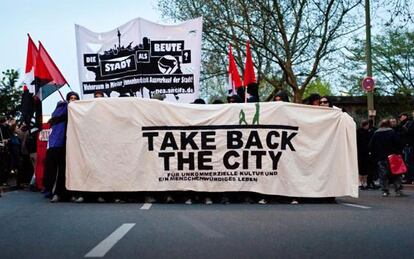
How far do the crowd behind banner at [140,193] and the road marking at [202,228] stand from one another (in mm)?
3078

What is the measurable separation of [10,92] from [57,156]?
10091 mm

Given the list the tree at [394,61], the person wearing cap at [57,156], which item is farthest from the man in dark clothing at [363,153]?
the tree at [394,61]

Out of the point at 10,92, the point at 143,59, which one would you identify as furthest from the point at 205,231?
the point at 10,92

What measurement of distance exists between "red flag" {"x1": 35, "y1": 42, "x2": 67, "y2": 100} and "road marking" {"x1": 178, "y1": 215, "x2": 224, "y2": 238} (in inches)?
247

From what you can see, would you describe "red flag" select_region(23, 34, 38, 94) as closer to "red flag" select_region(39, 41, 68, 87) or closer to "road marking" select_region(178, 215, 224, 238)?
"red flag" select_region(39, 41, 68, 87)

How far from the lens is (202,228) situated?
8453 millimetres

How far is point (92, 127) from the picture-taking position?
12734mm

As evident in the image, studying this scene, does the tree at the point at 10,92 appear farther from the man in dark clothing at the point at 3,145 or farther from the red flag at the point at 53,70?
the red flag at the point at 53,70

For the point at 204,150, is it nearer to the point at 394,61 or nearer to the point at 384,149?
the point at 384,149

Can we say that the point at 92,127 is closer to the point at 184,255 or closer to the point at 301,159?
the point at 301,159

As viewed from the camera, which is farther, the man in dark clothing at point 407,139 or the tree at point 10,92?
the tree at point 10,92

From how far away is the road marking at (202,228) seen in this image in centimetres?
786

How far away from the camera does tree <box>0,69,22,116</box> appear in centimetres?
2188

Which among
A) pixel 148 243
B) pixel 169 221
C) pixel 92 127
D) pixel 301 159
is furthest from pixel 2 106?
pixel 148 243
